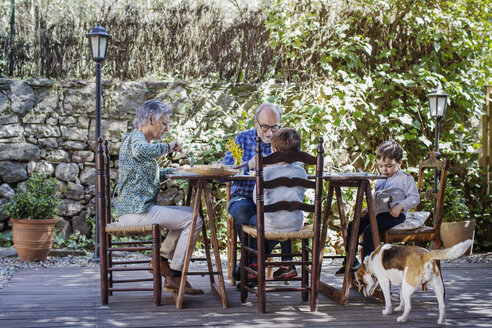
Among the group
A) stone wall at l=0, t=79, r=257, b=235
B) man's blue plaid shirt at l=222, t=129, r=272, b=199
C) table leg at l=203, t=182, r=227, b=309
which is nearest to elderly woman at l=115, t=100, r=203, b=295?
table leg at l=203, t=182, r=227, b=309

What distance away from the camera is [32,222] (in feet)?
16.3

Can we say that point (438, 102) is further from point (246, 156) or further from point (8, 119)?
point (8, 119)

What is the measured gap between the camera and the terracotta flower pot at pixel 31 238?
497 cm

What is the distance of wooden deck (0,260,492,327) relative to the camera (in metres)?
2.94

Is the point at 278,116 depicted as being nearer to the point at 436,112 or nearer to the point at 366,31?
the point at 436,112

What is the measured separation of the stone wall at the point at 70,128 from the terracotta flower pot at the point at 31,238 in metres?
0.50

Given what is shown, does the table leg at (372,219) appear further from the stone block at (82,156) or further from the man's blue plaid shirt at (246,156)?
the stone block at (82,156)

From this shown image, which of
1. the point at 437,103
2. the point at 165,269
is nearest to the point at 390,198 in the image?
the point at 165,269

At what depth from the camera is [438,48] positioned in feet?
20.7

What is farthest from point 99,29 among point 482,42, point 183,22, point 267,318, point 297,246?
point 482,42

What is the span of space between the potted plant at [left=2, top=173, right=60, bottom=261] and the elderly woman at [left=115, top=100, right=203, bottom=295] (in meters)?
1.90

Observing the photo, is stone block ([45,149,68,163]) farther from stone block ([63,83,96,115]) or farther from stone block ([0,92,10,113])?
stone block ([0,92,10,113])

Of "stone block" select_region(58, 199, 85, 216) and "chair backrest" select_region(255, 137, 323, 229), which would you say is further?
"stone block" select_region(58, 199, 85, 216)

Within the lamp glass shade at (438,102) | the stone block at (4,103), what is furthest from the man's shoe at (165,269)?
the lamp glass shade at (438,102)
